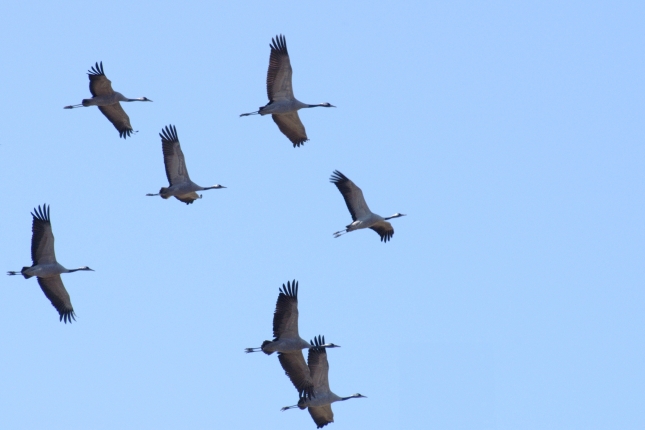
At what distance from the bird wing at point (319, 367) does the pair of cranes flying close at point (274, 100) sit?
222 inches

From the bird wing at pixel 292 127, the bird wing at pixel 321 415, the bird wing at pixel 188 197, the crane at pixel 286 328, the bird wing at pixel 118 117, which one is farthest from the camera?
the bird wing at pixel 118 117

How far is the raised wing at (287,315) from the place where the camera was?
107 ft

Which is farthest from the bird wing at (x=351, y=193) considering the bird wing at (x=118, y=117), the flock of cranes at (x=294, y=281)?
the bird wing at (x=118, y=117)

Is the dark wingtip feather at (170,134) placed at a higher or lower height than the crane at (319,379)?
higher

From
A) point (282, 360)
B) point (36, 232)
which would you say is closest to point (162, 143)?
point (36, 232)

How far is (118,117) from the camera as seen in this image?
37781mm

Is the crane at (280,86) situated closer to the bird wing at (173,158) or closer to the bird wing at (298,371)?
the bird wing at (173,158)

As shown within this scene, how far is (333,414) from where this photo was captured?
35.2 m

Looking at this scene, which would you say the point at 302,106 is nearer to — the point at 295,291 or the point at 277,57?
the point at 277,57

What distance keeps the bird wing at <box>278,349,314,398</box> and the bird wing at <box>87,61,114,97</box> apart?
913 centimetres

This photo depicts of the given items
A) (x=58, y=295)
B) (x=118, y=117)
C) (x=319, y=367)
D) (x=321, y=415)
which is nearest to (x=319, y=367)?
(x=319, y=367)

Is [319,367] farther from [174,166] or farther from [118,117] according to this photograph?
[118,117]

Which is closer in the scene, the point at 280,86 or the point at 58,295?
the point at 280,86

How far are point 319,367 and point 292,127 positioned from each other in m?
6.52
